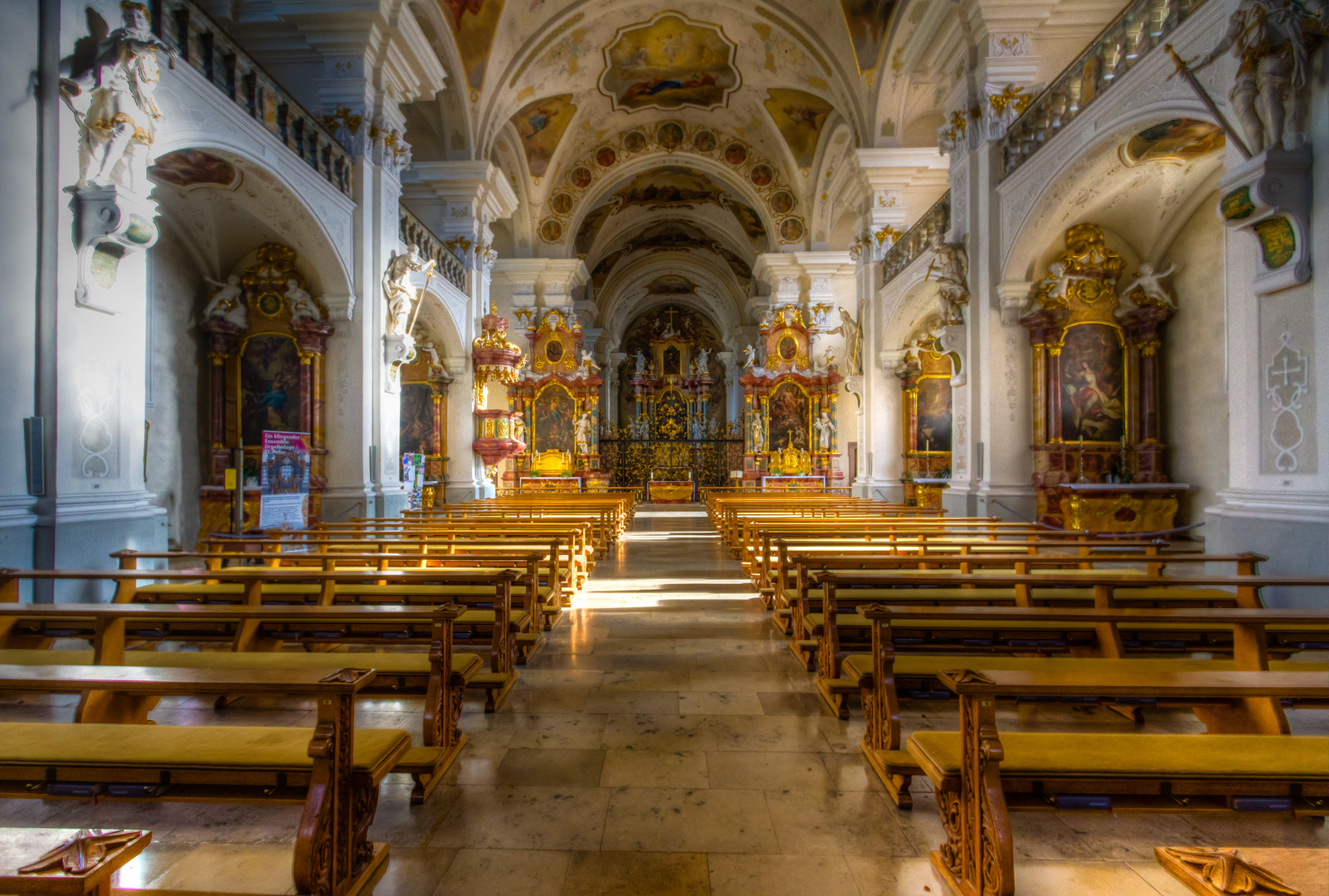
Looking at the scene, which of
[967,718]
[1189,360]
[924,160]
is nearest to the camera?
[967,718]

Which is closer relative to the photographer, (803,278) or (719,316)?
(803,278)

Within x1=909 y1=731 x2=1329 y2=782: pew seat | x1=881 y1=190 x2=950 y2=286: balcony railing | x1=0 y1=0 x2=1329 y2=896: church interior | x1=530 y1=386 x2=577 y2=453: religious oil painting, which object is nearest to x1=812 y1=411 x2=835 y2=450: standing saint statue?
x1=0 y1=0 x2=1329 y2=896: church interior

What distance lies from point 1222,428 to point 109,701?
418 inches

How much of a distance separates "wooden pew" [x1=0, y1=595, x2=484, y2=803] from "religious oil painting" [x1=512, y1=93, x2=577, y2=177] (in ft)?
53.8

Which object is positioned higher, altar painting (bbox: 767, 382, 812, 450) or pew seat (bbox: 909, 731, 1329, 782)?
altar painting (bbox: 767, 382, 812, 450)

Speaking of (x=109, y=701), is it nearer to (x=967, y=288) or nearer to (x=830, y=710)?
(x=830, y=710)

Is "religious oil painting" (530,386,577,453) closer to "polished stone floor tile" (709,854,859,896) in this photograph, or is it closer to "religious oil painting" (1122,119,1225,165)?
"religious oil painting" (1122,119,1225,165)

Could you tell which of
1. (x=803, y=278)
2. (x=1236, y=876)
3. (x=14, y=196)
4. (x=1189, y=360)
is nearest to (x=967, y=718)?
(x=1236, y=876)

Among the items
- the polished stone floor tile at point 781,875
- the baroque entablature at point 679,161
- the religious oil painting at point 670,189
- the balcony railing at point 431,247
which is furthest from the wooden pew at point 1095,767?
the religious oil painting at point 670,189

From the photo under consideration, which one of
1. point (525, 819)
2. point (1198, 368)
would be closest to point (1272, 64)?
point (1198, 368)

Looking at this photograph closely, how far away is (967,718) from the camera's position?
1908mm

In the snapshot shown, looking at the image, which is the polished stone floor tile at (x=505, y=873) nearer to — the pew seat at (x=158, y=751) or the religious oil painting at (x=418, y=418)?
the pew seat at (x=158, y=751)

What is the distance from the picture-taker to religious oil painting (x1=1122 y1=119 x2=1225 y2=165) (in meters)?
6.75

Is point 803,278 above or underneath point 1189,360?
above
